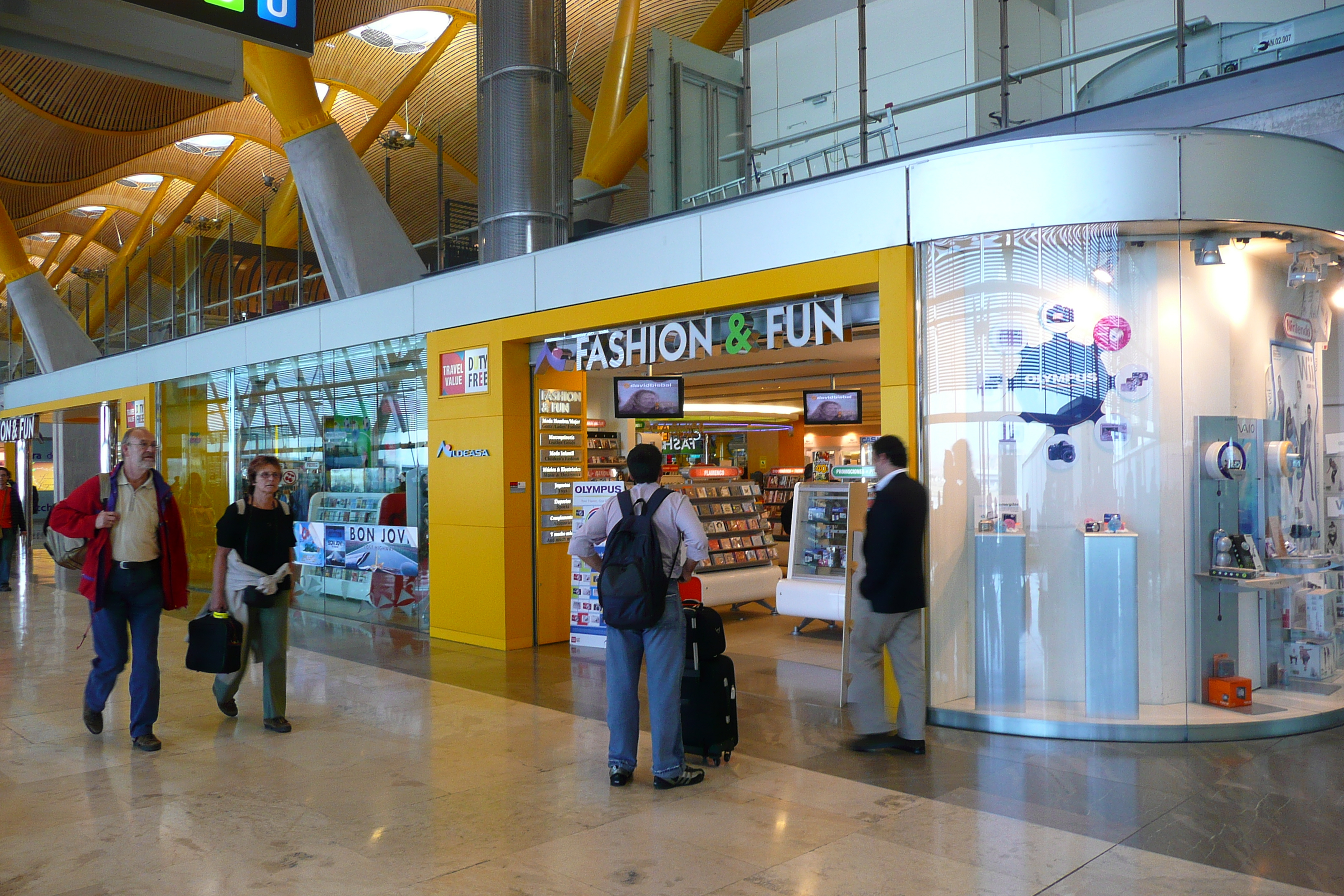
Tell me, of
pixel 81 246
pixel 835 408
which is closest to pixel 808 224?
pixel 835 408

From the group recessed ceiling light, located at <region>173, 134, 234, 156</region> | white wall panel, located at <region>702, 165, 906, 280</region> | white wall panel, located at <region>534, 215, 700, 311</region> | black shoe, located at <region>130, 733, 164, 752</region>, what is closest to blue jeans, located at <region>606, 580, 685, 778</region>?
black shoe, located at <region>130, 733, 164, 752</region>

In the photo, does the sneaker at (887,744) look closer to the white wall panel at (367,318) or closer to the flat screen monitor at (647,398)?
the flat screen monitor at (647,398)

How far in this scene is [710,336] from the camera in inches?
274

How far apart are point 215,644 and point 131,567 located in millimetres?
619

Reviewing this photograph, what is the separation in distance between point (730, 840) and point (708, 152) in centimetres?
767

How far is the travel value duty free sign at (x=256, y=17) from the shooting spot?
3.36m

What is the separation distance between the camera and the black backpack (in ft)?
14.0

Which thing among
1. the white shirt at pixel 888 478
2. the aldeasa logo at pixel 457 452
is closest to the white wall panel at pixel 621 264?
the aldeasa logo at pixel 457 452

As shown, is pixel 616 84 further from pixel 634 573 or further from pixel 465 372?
pixel 634 573

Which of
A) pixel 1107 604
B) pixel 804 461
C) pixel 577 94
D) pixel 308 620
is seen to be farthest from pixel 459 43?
pixel 1107 604

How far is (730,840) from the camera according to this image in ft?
12.4

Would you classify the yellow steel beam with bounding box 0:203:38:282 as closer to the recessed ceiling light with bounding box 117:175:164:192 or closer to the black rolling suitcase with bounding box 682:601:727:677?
the recessed ceiling light with bounding box 117:175:164:192

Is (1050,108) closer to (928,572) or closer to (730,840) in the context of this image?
(928,572)

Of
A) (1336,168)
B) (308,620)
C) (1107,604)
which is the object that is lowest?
(308,620)
